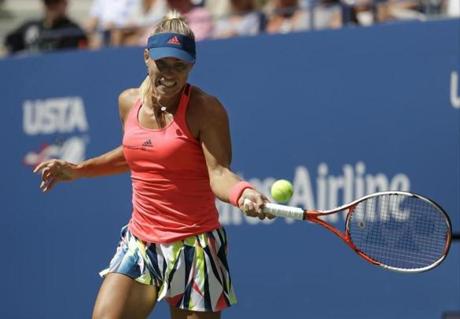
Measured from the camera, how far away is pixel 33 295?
8797 millimetres

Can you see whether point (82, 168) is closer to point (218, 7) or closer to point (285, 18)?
point (285, 18)

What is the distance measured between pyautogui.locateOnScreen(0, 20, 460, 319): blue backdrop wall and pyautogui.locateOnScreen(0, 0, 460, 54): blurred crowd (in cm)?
27

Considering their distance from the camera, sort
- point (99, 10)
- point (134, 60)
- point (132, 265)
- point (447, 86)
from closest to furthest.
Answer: point (132, 265) → point (447, 86) → point (134, 60) → point (99, 10)

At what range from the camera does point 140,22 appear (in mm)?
9227

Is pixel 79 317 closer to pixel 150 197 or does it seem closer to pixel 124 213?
pixel 124 213

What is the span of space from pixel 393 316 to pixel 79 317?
244cm

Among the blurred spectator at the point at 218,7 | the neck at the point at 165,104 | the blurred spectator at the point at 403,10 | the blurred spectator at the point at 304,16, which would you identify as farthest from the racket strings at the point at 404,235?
the blurred spectator at the point at 218,7

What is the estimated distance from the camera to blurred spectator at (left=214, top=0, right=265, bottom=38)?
8.15 m

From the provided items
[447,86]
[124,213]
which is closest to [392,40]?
[447,86]

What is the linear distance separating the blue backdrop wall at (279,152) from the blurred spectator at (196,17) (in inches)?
12.5

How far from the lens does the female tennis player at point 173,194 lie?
5156 millimetres

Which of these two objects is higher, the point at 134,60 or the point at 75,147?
the point at 134,60

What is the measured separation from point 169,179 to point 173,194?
0.07 meters

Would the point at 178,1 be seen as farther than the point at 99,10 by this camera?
No
